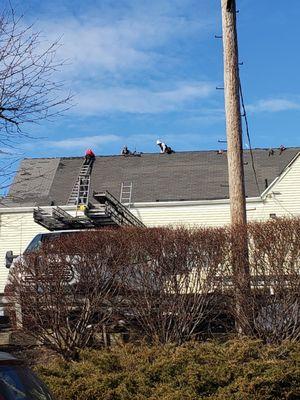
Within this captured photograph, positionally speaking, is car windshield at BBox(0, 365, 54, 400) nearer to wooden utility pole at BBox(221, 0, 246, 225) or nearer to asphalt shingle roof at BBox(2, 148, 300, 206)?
wooden utility pole at BBox(221, 0, 246, 225)

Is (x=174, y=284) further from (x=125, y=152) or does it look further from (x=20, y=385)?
(x=125, y=152)

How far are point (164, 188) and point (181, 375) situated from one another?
19.4 m

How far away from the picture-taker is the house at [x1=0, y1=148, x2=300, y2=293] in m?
23.8

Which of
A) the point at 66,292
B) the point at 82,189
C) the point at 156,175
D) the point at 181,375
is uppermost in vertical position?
the point at 156,175

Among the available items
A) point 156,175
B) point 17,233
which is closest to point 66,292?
point 17,233

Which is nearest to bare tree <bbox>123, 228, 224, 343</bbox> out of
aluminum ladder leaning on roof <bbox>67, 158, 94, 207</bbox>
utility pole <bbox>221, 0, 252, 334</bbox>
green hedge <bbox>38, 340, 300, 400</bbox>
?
utility pole <bbox>221, 0, 252, 334</bbox>

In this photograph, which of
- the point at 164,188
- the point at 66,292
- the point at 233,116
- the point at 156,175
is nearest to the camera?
the point at 66,292

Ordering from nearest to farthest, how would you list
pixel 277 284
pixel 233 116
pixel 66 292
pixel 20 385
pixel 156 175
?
1. pixel 20 385
2. pixel 277 284
3. pixel 66 292
4. pixel 233 116
5. pixel 156 175

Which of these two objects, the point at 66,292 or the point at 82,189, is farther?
the point at 82,189

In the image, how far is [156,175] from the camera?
27.4 metres

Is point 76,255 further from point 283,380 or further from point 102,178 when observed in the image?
point 102,178

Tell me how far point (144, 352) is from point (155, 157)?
866 inches

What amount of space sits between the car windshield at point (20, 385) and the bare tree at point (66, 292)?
175 inches

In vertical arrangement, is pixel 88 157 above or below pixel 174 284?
above
